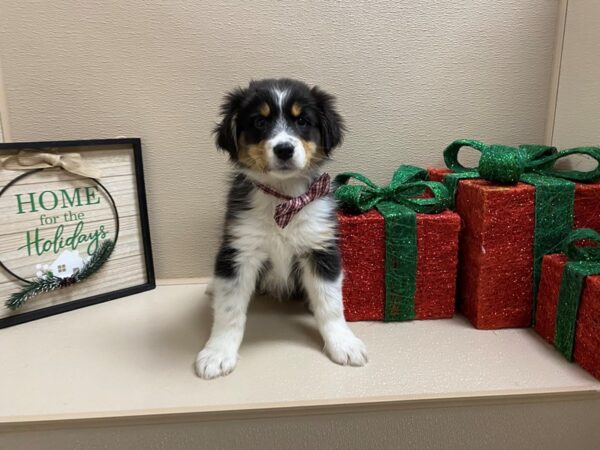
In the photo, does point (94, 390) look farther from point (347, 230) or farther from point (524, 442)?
point (524, 442)

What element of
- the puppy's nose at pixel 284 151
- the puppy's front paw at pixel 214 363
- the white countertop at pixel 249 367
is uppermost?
the puppy's nose at pixel 284 151

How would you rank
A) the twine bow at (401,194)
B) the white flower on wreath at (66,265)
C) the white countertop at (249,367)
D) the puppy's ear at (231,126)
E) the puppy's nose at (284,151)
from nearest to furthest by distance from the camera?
the white countertop at (249,367) → the puppy's nose at (284,151) → the puppy's ear at (231,126) → the twine bow at (401,194) → the white flower on wreath at (66,265)

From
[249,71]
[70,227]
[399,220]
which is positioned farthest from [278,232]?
[70,227]

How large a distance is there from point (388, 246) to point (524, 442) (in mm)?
564

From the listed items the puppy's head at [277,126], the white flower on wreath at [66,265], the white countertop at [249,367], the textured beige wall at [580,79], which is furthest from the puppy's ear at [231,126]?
the textured beige wall at [580,79]

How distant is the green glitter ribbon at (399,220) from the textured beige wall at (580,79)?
1.62 ft

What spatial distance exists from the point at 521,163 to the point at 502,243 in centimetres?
22

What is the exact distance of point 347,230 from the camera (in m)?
1.26

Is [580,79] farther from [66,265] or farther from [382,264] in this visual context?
[66,265]

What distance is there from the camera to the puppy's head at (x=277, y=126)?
1.09 m

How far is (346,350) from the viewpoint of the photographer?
1101 millimetres

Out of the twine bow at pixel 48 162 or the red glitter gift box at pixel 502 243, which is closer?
the red glitter gift box at pixel 502 243

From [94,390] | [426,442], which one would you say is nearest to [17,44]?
[94,390]

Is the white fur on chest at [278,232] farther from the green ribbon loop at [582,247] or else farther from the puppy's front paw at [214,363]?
the green ribbon loop at [582,247]
